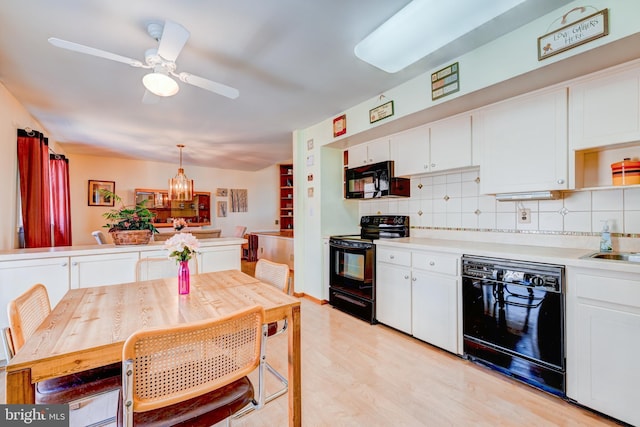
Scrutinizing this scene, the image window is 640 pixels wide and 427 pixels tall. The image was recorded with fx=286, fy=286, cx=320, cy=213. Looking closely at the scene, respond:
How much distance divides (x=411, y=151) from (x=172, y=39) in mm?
2235

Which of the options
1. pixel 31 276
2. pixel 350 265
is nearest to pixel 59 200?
pixel 31 276

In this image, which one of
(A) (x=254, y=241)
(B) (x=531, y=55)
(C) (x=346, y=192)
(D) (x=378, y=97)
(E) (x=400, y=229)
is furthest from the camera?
(A) (x=254, y=241)

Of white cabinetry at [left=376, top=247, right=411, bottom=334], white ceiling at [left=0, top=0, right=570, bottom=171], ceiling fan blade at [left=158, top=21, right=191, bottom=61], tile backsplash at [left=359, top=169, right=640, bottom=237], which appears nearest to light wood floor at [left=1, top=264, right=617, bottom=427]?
white cabinetry at [left=376, top=247, right=411, bottom=334]

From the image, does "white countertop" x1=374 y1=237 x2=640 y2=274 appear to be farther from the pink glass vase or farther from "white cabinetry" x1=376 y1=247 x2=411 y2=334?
the pink glass vase

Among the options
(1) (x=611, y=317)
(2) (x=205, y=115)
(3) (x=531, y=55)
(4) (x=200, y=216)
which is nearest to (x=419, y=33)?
(3) (x=531, y=55)

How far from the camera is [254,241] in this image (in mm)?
6949

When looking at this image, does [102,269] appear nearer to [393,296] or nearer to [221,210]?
[393,296]

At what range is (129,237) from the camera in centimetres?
275

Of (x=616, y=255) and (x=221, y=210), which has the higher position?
(x=221, y=210)

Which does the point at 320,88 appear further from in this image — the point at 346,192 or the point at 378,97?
the point at 346,192

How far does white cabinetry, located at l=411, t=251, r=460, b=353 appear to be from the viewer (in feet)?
7.65

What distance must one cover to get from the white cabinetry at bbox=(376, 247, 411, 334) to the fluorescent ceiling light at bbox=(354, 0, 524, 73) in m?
1.68

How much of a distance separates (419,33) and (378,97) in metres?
1.27

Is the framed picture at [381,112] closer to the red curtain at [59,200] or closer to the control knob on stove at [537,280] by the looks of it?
→ the control knob on stove at [537,280]
